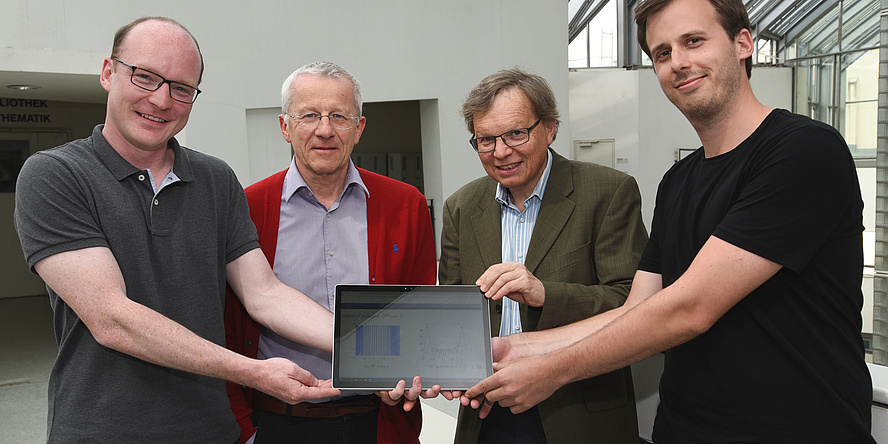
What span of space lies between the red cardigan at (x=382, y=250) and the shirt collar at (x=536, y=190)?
295mm

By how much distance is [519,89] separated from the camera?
204 centimetres

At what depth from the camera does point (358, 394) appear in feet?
6.51

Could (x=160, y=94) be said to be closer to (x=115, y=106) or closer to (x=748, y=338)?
(x=115, y=106)

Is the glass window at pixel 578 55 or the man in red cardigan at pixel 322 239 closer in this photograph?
the man in red cardigan at pixel 322 239

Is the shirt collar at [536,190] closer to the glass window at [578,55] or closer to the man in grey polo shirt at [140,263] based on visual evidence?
the man in grey polo shirt at [140,263]

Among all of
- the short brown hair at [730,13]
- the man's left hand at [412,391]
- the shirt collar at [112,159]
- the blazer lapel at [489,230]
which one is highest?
the short brown hair at [730,13]

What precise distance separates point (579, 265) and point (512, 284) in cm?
27

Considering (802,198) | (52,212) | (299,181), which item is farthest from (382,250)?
(802,198)

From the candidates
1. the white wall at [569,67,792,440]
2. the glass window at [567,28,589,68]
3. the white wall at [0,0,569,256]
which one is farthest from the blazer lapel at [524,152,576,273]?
the glass window at [567,28,589,68]

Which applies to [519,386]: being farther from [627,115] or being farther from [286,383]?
[627,115]

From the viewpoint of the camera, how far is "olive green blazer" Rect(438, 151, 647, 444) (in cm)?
182

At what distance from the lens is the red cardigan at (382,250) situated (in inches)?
78.7

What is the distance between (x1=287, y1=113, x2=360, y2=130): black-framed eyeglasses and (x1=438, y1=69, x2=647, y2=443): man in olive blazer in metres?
0.42

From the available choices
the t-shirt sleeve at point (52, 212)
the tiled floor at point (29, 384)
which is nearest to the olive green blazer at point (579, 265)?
the t-shirt sleeve at point (52, 212)
